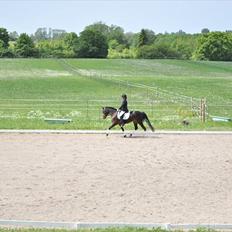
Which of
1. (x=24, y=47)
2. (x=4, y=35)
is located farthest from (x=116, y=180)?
(x=4, y=35)

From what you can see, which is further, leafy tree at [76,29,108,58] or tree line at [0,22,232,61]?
tree line at [0,22,232,61]

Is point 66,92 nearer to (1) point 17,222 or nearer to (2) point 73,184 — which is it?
(2) point 73,184

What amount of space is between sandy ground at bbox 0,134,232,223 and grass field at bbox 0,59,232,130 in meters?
6.31

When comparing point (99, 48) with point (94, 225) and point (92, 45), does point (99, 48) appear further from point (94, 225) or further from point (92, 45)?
point (94, 225)

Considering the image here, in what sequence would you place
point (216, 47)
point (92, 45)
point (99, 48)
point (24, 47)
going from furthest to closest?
point (216, 47), point (99, 48), point (92, 45), point (24, 47)

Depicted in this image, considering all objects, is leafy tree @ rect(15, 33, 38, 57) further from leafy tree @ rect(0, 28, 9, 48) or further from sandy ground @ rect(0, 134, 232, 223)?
sandy ground @ rect(0, 134, 232, 223)

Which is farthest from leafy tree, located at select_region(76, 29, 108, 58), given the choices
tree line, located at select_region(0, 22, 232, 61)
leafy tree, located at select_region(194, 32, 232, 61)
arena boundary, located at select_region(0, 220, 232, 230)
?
arena boundary, located at select_region(0, 220, 232, 230)

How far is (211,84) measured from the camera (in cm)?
7119

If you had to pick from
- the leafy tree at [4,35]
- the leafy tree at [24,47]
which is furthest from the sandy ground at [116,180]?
the leafy tree at [4,35]

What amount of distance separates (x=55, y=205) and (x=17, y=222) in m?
2.02

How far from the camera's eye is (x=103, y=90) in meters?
59.2

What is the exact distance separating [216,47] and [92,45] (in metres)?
26.8

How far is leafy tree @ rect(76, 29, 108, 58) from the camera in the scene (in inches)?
4862

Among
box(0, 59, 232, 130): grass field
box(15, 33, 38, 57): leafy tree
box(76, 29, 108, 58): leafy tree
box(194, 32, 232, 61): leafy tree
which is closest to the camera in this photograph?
box(0, 59, 232, 130): grass field
